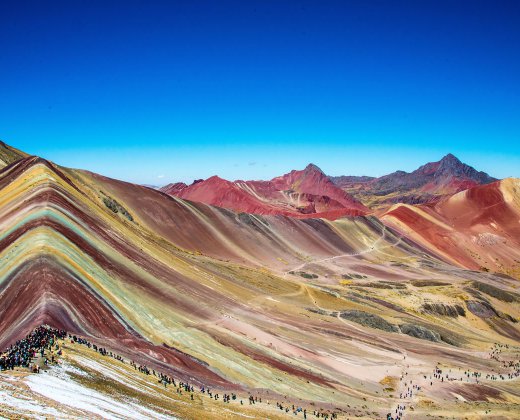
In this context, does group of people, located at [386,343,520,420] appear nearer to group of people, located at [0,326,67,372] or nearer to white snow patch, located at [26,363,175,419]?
white snow patch, located at [26,363,175,419]

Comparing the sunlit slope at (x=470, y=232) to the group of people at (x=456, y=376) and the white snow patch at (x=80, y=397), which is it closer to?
the group of people at (x=456, y=376)

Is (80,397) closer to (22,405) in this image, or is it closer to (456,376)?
(22,405)

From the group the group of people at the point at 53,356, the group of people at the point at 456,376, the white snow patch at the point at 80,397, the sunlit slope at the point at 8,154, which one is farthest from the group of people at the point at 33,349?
the sunlit slope at the point at 8,154

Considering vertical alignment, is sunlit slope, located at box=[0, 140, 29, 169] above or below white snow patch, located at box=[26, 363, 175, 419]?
above

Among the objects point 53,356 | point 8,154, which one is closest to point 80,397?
point 53,356

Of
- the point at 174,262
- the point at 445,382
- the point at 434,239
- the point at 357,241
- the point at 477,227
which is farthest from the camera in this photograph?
the point at 477,227

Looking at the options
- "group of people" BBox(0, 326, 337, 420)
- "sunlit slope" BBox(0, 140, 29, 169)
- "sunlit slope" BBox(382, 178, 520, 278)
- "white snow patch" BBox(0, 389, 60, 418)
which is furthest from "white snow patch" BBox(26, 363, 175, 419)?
"sunlit slope" BBox(382, 178, 520, 278)

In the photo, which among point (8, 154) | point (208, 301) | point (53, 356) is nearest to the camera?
point (53, 356)

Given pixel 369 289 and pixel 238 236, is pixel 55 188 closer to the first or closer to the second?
pixel 238 236

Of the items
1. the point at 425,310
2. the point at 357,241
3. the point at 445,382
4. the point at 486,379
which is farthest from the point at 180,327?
the point at 357,241
